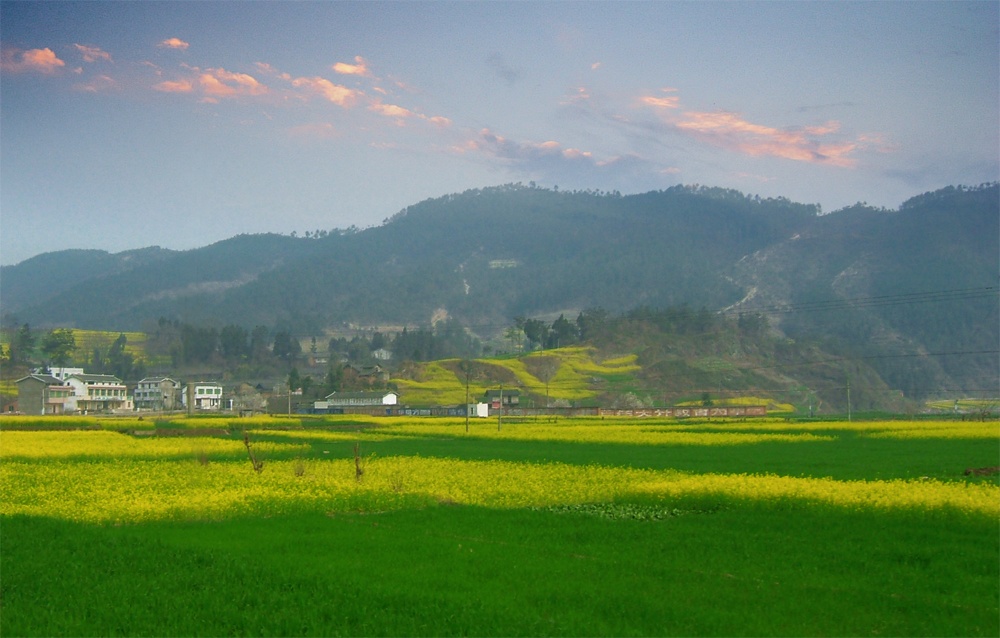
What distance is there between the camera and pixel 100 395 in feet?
383

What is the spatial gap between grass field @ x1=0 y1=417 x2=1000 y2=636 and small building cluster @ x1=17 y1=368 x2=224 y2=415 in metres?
69.4

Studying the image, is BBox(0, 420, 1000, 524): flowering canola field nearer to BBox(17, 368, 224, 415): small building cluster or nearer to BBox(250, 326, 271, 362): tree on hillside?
BBox(17, 368, 224, 415): small building cluster

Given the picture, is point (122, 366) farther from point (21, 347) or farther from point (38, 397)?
point (38, 397)

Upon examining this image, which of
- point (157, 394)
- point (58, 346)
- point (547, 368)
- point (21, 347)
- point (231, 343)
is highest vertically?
point (231, 343)

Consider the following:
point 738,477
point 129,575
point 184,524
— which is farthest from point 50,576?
point 738,477

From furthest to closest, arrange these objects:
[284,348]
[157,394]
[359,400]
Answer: [284,348] → [157,394] → [359,400]

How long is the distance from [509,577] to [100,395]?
116m

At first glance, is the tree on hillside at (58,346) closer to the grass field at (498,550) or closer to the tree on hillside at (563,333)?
the tree on hillside at (563,333)

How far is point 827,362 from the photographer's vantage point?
143750mm

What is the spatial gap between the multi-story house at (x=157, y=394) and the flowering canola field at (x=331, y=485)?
252 feet

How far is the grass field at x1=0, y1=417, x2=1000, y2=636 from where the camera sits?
11930mm

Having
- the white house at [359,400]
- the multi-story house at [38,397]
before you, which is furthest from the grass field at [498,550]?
the white house at [359,400]

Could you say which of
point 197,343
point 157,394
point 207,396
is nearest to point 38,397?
point 207,396

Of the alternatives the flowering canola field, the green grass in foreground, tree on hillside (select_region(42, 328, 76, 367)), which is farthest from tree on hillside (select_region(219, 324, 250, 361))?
the green grass in foreground
